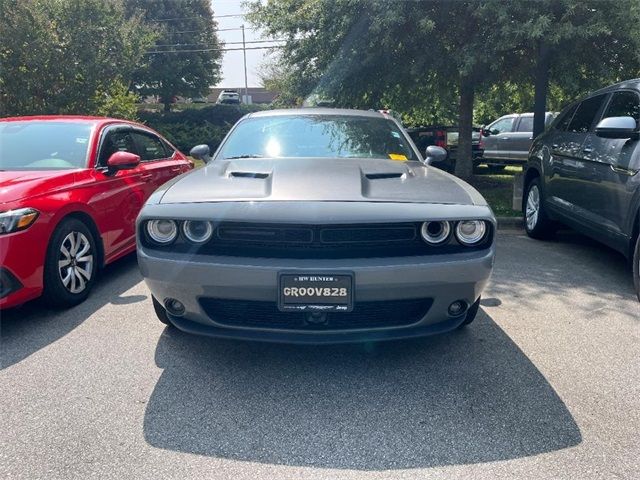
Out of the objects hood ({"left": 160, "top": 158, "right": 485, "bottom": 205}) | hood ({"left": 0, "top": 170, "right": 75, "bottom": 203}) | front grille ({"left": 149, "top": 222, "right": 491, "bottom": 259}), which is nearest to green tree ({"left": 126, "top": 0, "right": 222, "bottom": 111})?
hood ({"left": 0, "top": 170, "right": 75, "bottom": 203})

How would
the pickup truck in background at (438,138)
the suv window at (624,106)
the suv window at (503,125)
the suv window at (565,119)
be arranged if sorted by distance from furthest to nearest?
the suv window at (503,125) → the pickup truck in background at (438,138) → the suv window at (565,119) → the suv window at (624,106)

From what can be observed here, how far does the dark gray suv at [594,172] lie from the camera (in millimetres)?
4324

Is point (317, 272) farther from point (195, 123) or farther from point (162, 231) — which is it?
point (195, 123)

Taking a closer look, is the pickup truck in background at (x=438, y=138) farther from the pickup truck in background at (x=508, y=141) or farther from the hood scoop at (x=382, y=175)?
the hood scoop at (x=382, y=175)

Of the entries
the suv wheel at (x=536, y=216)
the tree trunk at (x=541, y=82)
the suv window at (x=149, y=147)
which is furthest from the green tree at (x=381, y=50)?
the suv window at (x=149, y=147)

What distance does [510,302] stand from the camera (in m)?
4.29

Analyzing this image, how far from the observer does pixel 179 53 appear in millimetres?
33844

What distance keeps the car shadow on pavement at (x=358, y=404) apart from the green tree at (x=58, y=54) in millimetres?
10124

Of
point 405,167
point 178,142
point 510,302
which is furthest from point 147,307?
point 178,142

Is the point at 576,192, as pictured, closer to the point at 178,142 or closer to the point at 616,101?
the point at 616,101

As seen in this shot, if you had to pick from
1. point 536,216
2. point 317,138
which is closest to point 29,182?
point 317,138

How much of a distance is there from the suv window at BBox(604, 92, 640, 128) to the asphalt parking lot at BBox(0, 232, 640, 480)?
1.72 m

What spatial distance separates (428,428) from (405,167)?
5.84 ft

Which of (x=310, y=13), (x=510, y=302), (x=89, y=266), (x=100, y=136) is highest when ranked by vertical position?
(x=310, y=13)
